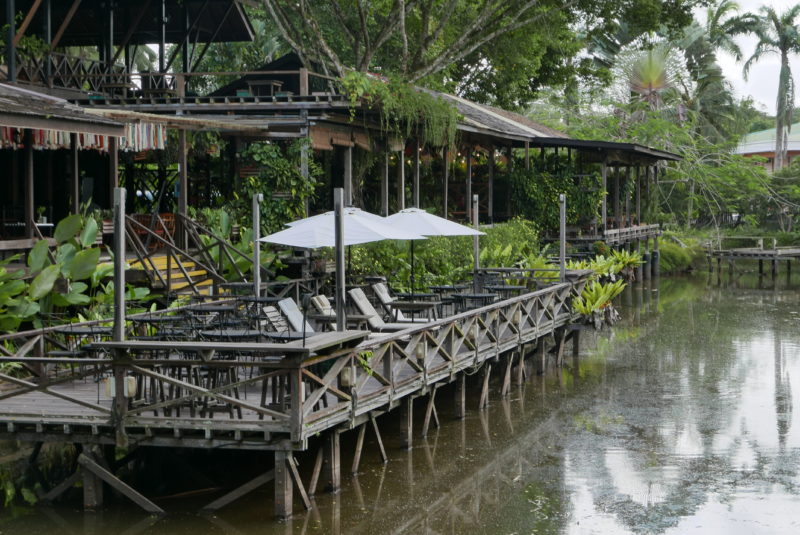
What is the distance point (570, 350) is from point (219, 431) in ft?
43.0

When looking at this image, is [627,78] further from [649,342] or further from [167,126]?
[167,126]

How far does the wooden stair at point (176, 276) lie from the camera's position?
689 inches

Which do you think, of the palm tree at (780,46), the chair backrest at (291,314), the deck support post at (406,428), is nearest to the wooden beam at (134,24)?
the chair backrest at (291,314)

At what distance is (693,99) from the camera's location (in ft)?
191

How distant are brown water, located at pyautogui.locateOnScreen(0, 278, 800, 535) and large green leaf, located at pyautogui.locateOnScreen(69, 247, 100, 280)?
13.9ft

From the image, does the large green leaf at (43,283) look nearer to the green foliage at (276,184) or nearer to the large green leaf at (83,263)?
the large green leaf at (83,263)

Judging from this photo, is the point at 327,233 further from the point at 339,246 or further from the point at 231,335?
the point at 231,335

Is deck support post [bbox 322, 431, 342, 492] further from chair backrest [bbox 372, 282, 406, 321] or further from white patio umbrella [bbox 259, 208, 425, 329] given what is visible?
chair backrest [bbox 372, 282, 406, 321]

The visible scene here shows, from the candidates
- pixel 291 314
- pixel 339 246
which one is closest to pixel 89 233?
pixel 291 314

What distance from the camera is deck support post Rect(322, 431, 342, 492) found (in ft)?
39.0

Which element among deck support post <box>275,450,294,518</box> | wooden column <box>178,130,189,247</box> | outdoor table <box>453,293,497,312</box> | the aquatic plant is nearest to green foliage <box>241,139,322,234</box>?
wooden column <box>178,130,189,247</box>

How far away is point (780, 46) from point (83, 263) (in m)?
53.9

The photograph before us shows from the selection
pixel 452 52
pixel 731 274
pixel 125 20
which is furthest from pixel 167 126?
pixel 731 274

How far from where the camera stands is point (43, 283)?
49.6 ft
